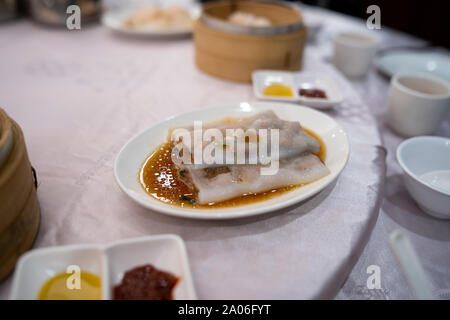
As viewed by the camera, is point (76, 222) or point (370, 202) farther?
point (370, 202)

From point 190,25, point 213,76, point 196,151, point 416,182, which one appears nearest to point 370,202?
point 416,182

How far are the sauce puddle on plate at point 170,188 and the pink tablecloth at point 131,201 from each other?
0.06 meters

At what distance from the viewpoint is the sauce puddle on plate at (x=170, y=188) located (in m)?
1.23

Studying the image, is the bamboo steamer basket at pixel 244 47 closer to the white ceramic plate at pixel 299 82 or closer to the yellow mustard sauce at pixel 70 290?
the white ceramic plate at pixel 299 82

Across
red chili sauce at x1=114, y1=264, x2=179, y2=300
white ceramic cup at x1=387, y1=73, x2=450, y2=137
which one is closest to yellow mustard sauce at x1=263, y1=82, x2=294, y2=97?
white ceramic cup at x1=387, y1=73, x2=450, y2=137

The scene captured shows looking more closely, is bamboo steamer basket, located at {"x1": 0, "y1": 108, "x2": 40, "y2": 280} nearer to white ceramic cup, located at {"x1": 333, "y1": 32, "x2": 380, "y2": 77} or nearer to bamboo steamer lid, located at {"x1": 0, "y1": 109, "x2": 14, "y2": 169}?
bamboo steamer lid, located at {"x1": 0, "y1": 109, "x2": 14, "y2": 169}

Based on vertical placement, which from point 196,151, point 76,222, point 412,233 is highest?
point 196,151

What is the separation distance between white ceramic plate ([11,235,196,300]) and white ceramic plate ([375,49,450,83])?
85.7 inches

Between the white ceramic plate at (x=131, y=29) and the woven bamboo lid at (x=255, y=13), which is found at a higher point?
the woven bamboo lid at (x=255, y=13)

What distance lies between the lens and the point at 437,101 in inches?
70.1

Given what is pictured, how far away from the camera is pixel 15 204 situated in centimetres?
100

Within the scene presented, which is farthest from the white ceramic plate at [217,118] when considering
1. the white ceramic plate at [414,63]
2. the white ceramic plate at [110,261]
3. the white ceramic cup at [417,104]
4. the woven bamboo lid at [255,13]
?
the white ceramic plate at [414,63]
